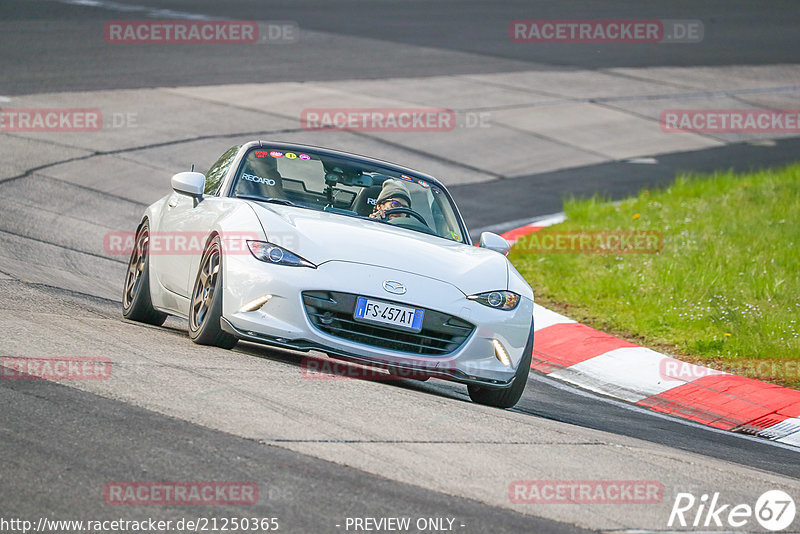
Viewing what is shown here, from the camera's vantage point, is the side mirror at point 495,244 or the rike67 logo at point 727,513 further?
the side mirror at point 495,244

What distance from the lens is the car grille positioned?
660 cm

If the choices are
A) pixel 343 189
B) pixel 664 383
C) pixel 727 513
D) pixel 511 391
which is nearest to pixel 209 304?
pixel 343 189

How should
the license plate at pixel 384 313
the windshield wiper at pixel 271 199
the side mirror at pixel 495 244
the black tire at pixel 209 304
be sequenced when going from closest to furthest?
1. the license plate at pixel 384 313
2. the black tire at pixel 209 304
3. the windshield wiper at pixel 271 199
4. the side mirror at pixel 495 244

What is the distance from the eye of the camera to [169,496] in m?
4.44

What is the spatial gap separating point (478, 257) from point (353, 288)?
3.90ft

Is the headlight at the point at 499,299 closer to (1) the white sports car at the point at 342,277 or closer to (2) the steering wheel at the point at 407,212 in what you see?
(1) the white sports car at the point at 342,277

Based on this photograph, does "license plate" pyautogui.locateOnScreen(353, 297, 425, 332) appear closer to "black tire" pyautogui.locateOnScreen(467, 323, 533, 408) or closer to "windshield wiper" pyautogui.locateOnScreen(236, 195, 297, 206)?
"black tire" pyautogui.locateOnScreen(467, 323, 533, 408)

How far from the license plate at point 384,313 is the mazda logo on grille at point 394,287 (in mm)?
77

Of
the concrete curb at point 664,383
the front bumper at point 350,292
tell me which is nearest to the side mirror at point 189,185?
the front bumper at point 350,292

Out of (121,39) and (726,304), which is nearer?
(726,304)

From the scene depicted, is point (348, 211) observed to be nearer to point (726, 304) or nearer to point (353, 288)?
point (353, 288)

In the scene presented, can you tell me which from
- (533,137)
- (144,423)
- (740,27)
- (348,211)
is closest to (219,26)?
(533,137)

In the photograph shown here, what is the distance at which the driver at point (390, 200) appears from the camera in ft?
26.1

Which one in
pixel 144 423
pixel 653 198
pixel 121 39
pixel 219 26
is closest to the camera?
pixel 144 423
